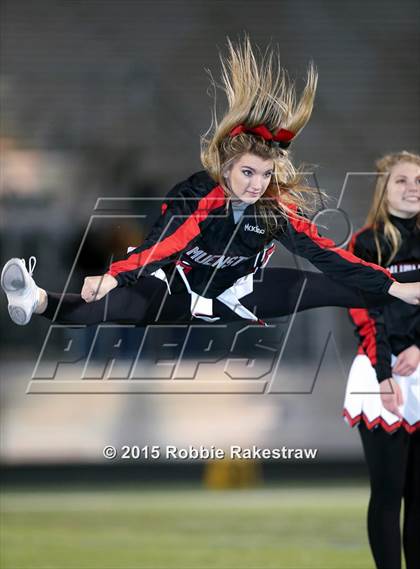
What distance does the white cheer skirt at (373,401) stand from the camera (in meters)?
2.70

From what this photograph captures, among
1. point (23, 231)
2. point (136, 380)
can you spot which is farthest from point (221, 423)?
point (23, 231)

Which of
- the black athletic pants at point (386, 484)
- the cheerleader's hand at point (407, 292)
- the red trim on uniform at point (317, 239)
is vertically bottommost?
the black athletic pants at point (386, 484)

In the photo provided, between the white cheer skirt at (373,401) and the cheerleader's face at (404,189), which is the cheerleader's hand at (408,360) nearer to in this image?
the white cheer skirt at (373,401)

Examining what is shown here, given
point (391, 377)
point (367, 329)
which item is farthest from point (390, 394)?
point (367, 329)

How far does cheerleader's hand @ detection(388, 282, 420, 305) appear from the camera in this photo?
228 cm

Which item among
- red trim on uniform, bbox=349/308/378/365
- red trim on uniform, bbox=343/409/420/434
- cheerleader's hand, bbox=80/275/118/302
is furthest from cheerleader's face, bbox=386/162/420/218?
cheerleader's hand, bbox=80/275/118/302

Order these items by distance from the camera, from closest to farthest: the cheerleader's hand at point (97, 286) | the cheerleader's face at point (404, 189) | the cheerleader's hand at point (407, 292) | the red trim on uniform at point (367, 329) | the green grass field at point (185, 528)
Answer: the cheerleader's hand at point (97, 286)
the cheerleader's hand at point (407, 292)
the cheerleader's face at point (404, 189)
the red trim on uniform at point (367, 329)
the green grass field at point (185, 528)

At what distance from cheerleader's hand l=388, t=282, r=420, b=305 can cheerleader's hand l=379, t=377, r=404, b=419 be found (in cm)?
44

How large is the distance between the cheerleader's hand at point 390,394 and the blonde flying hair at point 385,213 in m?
0.30

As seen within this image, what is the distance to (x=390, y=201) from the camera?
2646 millimetres

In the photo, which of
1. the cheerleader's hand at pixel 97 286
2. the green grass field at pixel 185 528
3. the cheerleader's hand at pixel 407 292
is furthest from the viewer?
the green grass field at pixel 185 528

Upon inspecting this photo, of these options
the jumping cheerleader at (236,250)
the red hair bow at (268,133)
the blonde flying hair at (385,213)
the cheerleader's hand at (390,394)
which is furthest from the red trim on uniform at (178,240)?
the cheerleader's hand at (390,394)

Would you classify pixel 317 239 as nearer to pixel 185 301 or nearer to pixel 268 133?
pixel 268 133

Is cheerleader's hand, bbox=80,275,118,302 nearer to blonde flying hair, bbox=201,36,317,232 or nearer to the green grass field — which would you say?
blonde flying hair, bbox=201,36,317,232
